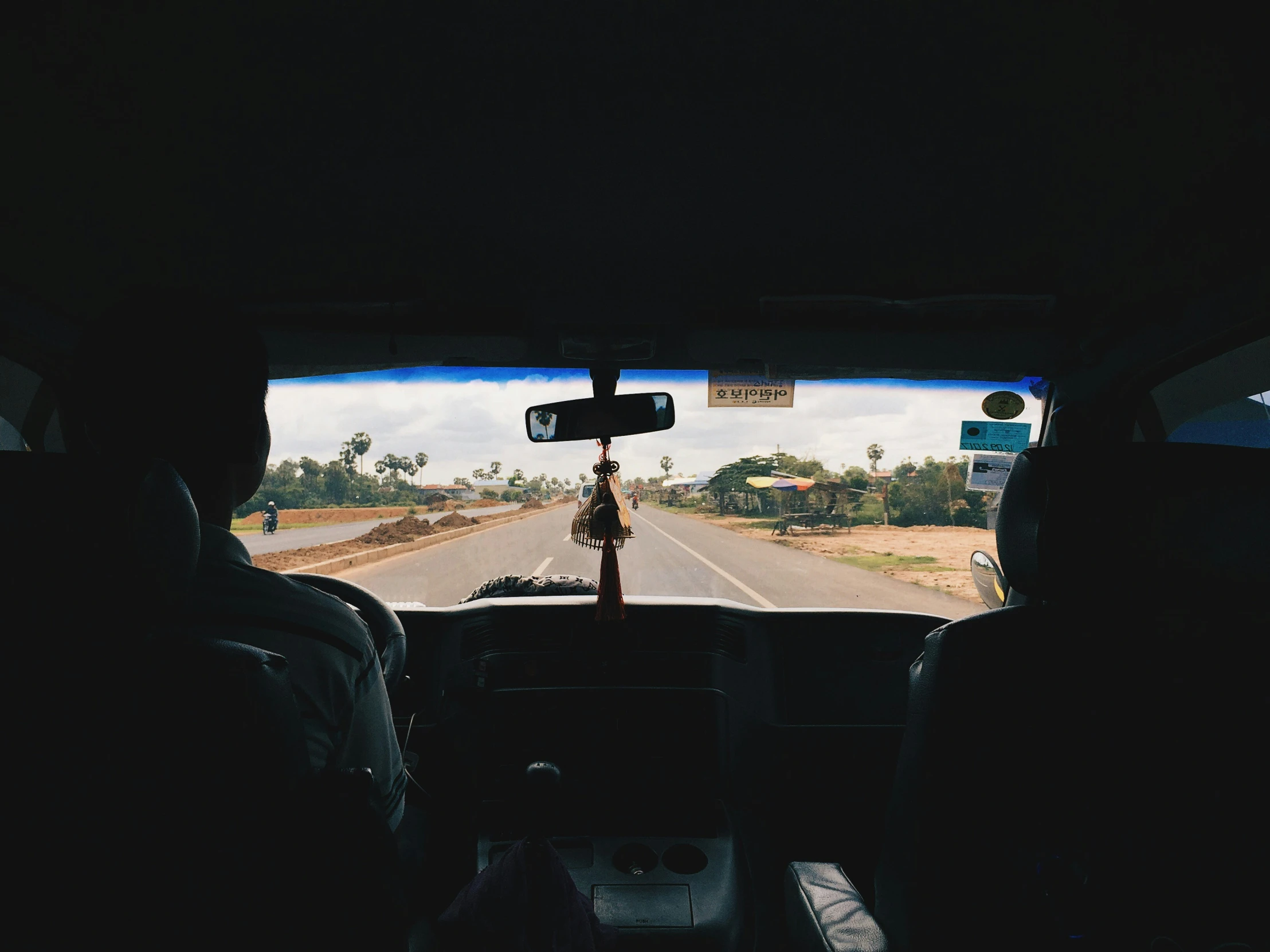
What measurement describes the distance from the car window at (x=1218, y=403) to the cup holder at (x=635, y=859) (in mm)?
2830

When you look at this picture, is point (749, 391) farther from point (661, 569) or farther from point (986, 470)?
point (986, 470)

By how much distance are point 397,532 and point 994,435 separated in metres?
2.92

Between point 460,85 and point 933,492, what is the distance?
2497 millimetres

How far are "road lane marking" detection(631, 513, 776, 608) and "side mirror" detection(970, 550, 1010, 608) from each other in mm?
984

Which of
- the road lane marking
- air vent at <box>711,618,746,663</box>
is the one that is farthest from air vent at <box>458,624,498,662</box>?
air vent at <box>711,618,746,663</box>

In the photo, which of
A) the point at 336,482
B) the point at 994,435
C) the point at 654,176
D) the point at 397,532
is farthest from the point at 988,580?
the point at 336,482

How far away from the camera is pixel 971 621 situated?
64.5 inches

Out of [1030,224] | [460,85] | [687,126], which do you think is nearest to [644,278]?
[687,126]

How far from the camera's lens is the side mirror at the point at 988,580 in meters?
2.83

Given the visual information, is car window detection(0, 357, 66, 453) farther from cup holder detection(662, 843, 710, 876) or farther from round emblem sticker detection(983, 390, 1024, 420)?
round emblem sticker detection(983, 390, 1024, 420)

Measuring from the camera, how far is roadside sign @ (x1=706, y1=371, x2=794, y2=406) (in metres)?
3.09

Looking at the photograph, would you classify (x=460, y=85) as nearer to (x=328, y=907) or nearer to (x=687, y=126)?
(x=687, y=126)

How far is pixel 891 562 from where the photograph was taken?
9.75ft

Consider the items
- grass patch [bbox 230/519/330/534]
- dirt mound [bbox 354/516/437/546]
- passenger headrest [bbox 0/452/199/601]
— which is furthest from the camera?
dirt mound [bbox 354/516/437/546]
